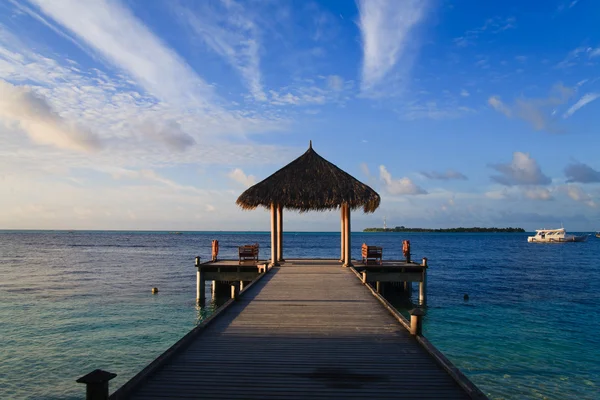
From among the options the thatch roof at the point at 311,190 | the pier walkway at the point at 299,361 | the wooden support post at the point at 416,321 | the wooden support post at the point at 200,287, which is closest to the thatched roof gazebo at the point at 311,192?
the thatch roof at the point at 311,190

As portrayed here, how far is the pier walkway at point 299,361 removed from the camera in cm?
470

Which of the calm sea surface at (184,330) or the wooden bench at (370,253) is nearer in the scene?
the calm sea surface at (184,330)

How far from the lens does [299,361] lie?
5684 millimetres

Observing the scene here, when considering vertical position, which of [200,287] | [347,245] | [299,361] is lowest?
[200,287]

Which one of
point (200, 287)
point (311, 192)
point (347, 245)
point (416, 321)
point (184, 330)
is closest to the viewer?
point (416, 321)

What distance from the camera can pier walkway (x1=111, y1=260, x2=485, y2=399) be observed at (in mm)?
4703

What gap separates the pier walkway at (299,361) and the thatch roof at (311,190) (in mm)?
7256

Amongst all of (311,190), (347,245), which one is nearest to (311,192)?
(311,190)

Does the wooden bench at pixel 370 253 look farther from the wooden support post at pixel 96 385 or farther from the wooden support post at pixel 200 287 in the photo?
the wooden support post at pixel 96 385

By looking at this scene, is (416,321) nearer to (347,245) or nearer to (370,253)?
(347,245)

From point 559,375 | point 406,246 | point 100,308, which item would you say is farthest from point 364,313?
point 100,308

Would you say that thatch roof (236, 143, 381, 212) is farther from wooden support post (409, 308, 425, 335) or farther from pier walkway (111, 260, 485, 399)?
wooden support post (409, 308, 425, 335)

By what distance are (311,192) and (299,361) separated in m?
10.9

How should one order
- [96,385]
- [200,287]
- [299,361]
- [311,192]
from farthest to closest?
[200,287]
[311,192]
[299,361]
[96,385]
